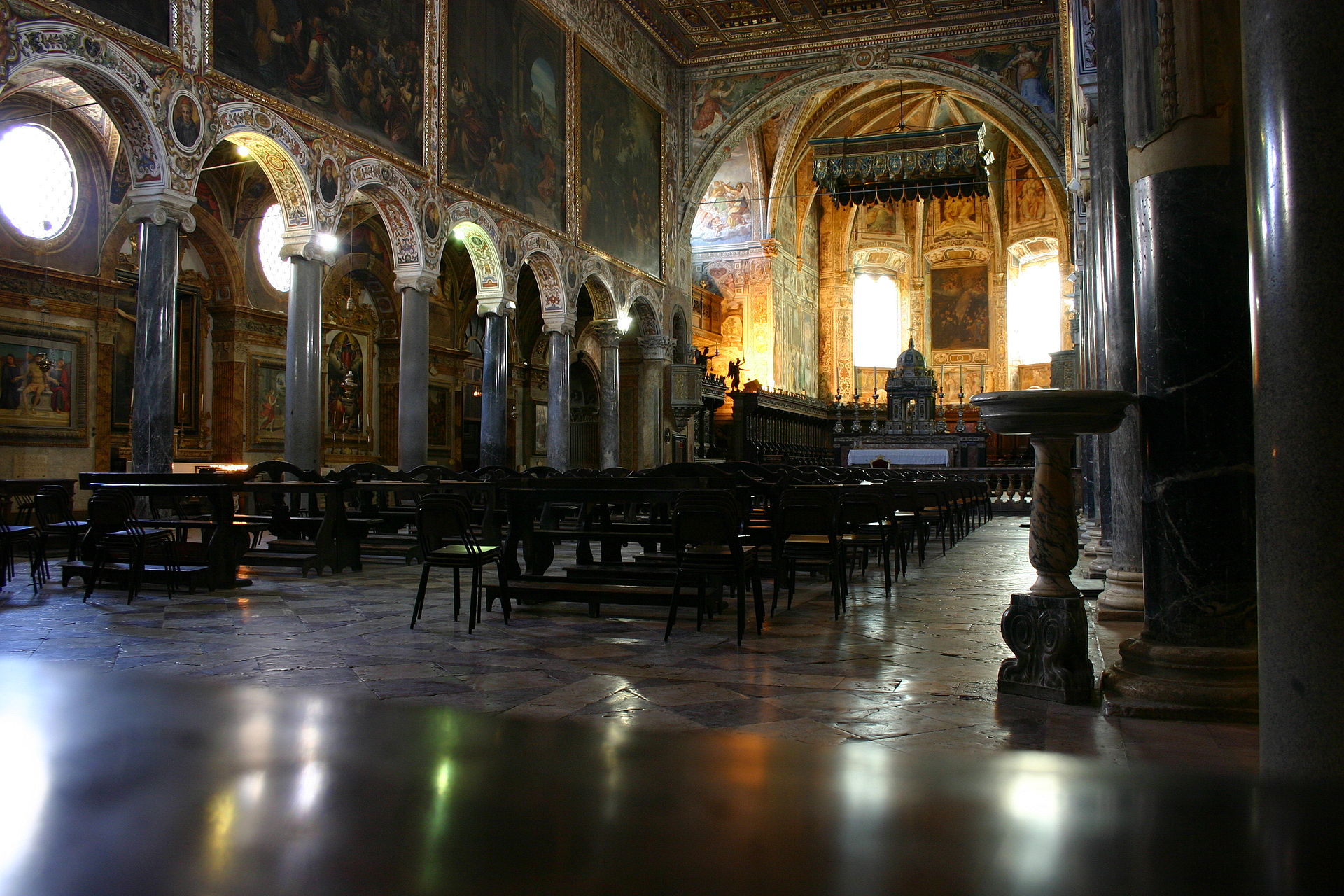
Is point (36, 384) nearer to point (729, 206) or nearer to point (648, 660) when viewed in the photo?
point (648, 660)

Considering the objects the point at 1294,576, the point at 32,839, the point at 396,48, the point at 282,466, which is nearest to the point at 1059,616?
the point at 1294,576

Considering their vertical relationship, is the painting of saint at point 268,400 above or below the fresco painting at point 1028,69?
below

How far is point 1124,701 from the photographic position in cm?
349

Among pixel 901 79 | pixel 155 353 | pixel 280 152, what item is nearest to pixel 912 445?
pixel 901 79

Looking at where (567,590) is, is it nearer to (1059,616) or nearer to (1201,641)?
(1059,616)

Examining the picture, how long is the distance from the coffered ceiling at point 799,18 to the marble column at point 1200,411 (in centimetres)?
1959

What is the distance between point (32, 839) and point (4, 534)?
325 inches

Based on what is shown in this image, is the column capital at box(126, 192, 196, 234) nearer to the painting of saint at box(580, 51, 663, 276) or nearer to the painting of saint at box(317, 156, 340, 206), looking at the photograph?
the painting of saint at box(317, 156, 340, 206)

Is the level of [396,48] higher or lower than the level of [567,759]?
higher

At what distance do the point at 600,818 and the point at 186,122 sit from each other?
39.3 ft

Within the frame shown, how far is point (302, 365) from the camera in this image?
42.3 feet

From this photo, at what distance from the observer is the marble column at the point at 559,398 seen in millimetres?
19141

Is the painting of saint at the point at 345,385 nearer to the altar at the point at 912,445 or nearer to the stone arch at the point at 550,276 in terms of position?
the stone arch at the point at 550,276

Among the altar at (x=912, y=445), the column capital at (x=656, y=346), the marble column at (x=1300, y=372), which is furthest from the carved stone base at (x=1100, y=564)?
the column capital at (x=656, y=346)
